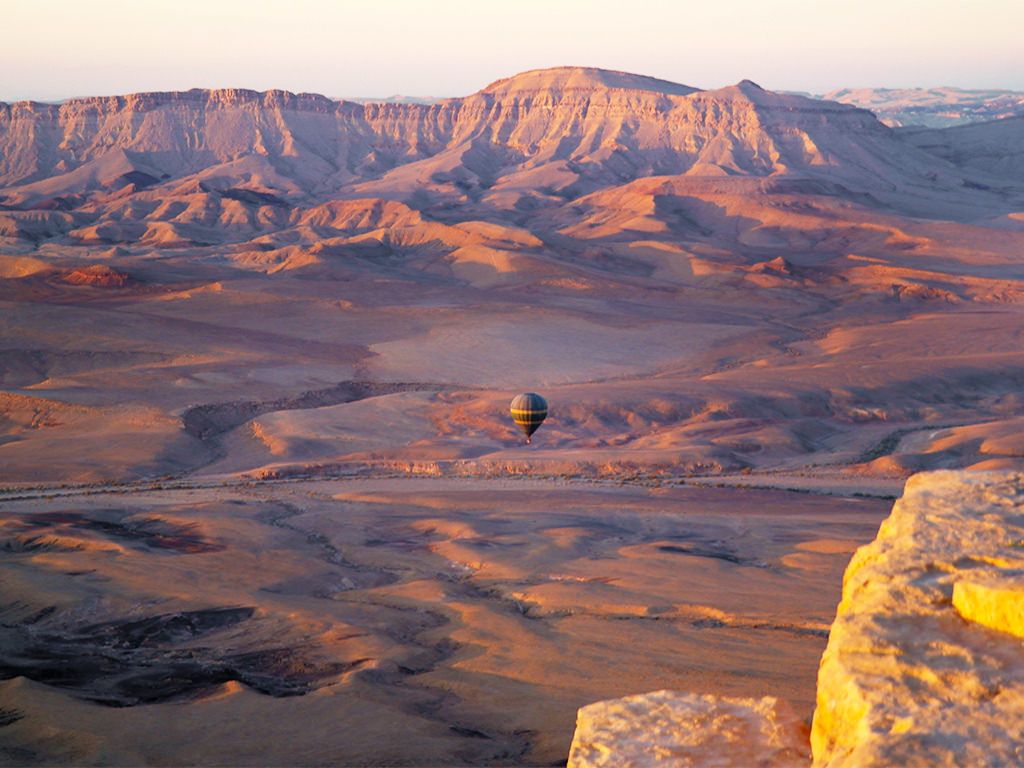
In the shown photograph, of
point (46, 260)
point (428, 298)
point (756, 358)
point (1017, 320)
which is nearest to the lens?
point (756, 358)

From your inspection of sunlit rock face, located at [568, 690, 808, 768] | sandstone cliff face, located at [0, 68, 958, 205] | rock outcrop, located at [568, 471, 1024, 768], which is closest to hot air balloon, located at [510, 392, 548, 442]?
rock outcrop, located at [568, 471, 1024, 768]

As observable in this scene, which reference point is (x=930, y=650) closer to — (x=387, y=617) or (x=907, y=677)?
(x=907, y=677)

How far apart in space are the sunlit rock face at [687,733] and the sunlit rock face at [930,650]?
0.93 meters

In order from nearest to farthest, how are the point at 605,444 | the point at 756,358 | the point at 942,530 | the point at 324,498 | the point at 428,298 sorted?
the point at 942,530 < the point at 324,498 < the point at 605,444 < the point at 756,358 < the point at 428,298

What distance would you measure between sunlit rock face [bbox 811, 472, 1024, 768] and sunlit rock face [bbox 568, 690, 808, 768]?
0.93 m

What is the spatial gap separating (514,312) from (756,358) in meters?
14.9

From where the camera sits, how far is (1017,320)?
2611 inches

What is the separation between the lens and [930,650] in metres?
6.89

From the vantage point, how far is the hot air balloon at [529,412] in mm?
39500

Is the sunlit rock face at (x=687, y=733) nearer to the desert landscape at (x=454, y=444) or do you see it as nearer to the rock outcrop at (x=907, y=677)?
the rock outcrop at (x=907, y=677)

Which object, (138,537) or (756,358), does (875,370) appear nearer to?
(756,358)

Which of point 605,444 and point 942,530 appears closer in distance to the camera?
point 942,530

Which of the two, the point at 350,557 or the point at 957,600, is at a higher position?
the point at 957,600

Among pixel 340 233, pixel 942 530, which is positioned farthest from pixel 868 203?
pixel 942 530
